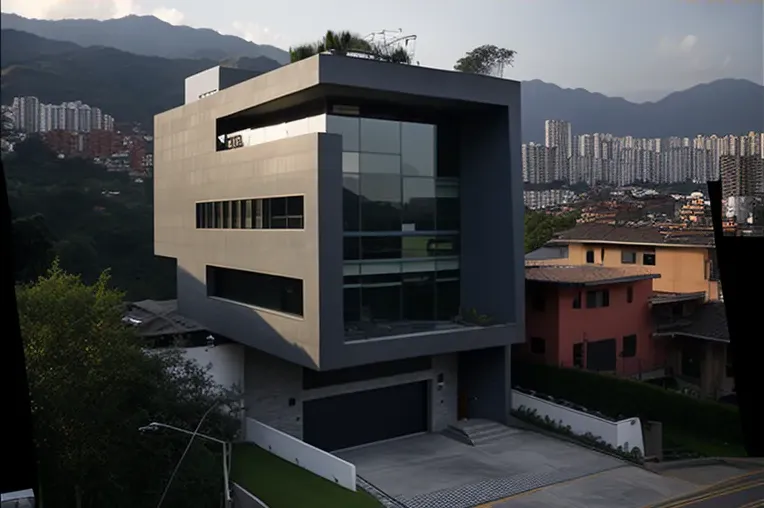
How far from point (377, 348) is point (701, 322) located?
1671 cm

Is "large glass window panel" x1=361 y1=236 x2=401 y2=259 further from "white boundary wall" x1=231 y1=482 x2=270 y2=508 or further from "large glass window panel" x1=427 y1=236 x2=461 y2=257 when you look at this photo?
"white boundary wall" x1=231 y1=482 x2=270 y2=508

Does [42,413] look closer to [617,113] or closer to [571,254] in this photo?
[571,254]

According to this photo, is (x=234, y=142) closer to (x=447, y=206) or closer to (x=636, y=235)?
(x=447, y=206)

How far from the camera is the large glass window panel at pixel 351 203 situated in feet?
71.4

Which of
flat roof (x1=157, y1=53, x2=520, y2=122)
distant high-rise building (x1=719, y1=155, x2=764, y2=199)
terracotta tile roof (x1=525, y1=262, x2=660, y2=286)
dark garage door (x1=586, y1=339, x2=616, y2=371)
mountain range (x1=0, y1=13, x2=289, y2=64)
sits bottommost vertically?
dark garage door (x1=586, y1=339, x2=616, y2=371)

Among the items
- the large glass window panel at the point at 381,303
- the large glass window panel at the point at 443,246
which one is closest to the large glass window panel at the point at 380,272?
the large glass window panel at the point at 381,303

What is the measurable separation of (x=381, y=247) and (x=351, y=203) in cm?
180

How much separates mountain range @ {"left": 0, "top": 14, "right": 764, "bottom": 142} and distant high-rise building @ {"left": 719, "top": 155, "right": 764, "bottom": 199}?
16.8 metres

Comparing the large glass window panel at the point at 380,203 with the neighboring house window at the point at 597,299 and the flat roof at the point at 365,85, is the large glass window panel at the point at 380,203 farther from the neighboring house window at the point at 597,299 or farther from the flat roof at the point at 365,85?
the neighboring house window at the point at 597,299

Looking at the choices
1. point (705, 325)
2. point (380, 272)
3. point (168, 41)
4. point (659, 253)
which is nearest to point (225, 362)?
point (380, 272)

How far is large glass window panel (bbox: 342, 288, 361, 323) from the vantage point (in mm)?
22172

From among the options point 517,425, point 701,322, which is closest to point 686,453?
point 517,425

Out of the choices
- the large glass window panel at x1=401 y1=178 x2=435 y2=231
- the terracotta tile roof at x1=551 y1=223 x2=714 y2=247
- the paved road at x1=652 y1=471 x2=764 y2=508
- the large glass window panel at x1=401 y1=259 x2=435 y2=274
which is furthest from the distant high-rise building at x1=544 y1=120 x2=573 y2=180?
the paved road at x1=652 y1=471 x2=764 y2=508

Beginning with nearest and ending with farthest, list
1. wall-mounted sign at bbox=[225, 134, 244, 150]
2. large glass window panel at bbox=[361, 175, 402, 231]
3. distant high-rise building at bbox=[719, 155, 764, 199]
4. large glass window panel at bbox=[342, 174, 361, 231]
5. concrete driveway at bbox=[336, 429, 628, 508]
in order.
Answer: distant high-rise building at bbox=[719, 155, 764, 199] < concrete driveway at bbox=[336, 429, 628, 508] < large glass window panel at bbox=[342, 174, 361, 231] < large glass window panel at bbox=[361, 175, 402, 231] < wall-mounted sign at bbox=[225, 134, 244, 150]
